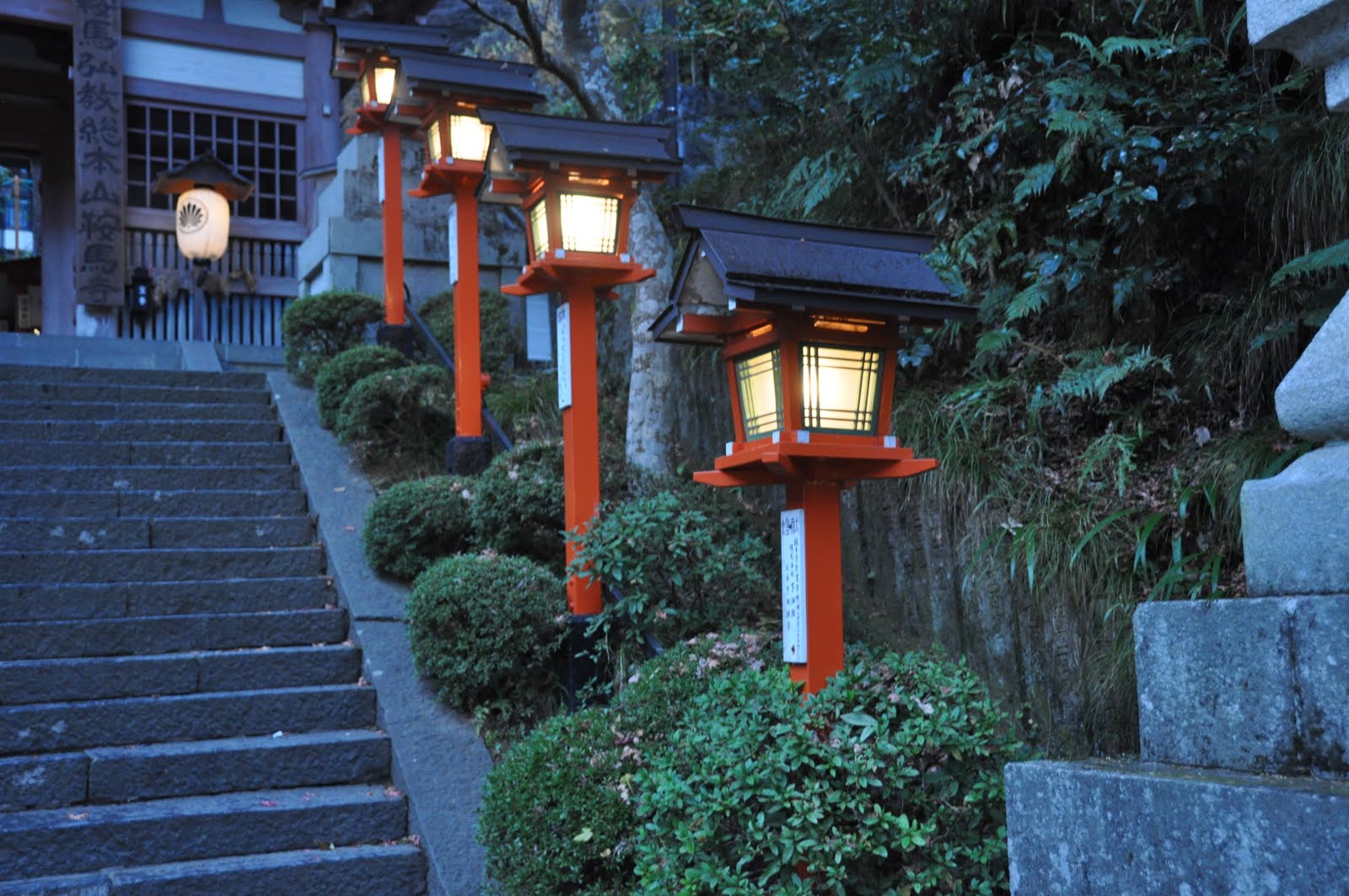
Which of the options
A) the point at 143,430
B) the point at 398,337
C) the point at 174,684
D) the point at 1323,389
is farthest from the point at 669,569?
the point at 398,337

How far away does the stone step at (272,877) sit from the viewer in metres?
5.25

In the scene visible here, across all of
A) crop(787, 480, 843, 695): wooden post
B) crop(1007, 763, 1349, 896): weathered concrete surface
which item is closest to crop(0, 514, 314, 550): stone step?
crop(787, 480, 843, 695): wooden post

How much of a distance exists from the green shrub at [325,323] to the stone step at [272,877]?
6.59 m

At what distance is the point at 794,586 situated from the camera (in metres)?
4.72

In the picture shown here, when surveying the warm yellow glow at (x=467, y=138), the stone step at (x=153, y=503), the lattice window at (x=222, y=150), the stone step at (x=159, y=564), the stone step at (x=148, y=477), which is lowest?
the stone step at (x=159, y=564)

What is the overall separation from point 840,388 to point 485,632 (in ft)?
9.05

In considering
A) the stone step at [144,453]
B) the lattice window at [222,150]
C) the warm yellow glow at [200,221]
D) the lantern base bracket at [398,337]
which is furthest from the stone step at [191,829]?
the lattice window at [222,150]

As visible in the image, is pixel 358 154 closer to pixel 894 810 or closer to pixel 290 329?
pixel 290 329

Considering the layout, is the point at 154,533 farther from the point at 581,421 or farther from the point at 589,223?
the point at 589,223

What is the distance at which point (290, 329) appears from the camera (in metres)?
11.6

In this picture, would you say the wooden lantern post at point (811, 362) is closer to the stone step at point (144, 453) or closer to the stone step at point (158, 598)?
the stone step at point (158, 598)

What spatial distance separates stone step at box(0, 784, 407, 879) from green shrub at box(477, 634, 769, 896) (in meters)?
1.06

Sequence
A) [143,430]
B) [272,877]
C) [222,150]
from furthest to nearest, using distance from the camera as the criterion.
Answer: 1. [222,150]
2. [143,430]
3. [272,877]

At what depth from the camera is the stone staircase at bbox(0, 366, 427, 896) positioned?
18.3ft
